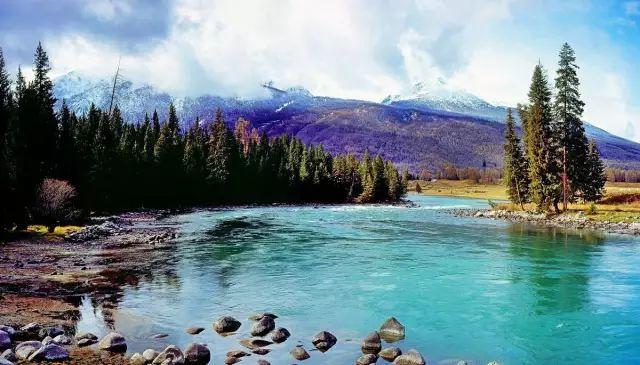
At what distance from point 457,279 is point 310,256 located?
12.1 m

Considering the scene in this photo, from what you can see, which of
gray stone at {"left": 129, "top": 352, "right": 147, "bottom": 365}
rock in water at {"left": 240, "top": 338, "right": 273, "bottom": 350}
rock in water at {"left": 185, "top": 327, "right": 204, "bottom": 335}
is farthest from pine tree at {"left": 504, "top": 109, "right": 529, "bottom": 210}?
gray stone at {"left": 129, "top": 352, "right": 147, "bottom": 365}

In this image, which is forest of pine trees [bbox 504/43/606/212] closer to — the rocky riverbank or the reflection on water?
the rocky riverbank

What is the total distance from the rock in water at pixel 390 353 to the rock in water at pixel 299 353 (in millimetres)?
2461

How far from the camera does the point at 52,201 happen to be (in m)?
50.9

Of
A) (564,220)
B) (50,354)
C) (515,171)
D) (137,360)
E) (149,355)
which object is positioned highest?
(515,171)

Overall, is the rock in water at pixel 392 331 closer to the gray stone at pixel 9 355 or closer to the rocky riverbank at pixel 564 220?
the gray stone at pixel 9 355

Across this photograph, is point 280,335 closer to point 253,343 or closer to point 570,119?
point 253,343

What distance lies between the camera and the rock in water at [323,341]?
60.6ft

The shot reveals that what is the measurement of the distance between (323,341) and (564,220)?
6089 cm

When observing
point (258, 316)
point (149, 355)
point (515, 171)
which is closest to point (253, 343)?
point (258, 316)

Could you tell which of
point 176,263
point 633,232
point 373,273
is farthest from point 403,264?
point 633,232

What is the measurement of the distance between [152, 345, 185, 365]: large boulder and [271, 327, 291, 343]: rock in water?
3.95 meters

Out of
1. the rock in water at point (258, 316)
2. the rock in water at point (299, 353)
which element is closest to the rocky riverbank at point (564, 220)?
the rock in water at point (258, 316)

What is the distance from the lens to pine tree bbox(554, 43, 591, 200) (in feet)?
251
